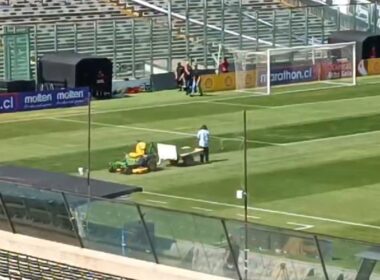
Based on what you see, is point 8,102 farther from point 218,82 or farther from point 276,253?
point 276,253

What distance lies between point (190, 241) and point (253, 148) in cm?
2144

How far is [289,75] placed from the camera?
187ft

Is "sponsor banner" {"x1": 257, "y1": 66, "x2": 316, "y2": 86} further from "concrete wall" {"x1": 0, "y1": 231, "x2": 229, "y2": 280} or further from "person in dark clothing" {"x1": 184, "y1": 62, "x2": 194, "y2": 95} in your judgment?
"concrete wall" {"x1": 0, "y1": 231, "x2": 229, "y2": 280}

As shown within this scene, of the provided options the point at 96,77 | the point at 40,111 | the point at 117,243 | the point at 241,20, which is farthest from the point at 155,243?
the point at 241,20

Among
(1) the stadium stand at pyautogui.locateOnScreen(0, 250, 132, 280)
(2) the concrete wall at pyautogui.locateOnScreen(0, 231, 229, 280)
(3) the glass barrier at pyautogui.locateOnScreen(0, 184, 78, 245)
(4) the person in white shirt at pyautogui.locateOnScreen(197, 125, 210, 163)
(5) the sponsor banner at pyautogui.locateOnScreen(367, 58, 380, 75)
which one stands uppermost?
(3) the glass barrier at pyautogui.locateOnScreen(0, 184, 78, 245)

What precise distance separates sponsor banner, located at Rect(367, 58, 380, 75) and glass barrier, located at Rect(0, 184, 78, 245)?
44.4 meters

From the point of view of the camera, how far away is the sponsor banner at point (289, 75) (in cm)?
5564

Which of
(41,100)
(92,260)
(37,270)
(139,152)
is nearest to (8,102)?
(41,100)

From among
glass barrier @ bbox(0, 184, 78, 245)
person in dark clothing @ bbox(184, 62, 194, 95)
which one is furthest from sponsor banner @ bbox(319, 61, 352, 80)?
glass barrier @ bbox(0, 184, 78, 245)

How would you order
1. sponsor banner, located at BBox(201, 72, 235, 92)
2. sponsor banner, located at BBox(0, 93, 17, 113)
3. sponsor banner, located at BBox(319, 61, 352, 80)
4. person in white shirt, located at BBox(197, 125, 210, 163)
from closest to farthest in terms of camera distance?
person in white shirt, located at BBox(197, 125, 210, 163), sponsor banner, located at BBox(0, 93, 17, 113), sponsor banner, located at BBox(201, 72, 235, 92), sponsor banner, located at BBox(319, 61, 352, 80)

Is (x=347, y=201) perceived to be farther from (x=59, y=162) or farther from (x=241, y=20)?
(x=241, y=20)

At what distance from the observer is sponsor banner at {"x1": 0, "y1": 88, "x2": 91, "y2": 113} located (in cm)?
4878

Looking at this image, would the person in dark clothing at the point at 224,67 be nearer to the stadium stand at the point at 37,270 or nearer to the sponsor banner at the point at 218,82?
the sponsor banner at the point at 218,82

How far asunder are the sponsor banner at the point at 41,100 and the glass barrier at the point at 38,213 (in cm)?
2994
